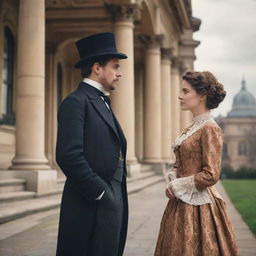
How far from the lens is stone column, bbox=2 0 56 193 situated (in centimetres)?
1279

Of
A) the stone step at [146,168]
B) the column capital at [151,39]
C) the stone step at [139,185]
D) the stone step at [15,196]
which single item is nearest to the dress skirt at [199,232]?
the stone step at [15,196]

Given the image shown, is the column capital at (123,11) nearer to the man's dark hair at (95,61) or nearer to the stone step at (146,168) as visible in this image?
the stone step at (146,168)

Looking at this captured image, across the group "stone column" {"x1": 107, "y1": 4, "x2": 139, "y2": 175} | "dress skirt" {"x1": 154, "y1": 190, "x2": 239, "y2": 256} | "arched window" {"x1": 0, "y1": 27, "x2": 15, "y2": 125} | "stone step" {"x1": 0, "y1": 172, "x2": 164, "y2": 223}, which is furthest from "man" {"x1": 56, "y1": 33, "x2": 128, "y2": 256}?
"stone column" {"x1": 107, "y1": 4, "x2": 139, "y2": 175}

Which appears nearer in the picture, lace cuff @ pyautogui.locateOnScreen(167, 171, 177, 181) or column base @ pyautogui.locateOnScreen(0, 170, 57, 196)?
lace cuff @ pyautogui.locateOnScreen(167, 171, 177, 181)

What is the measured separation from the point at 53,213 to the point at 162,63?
21.7m

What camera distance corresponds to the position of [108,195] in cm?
380

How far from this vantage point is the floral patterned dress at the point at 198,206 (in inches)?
162

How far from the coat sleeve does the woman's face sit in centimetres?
96

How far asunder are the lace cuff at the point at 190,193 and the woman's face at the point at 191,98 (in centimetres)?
61

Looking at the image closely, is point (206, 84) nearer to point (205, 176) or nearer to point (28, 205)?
point (205, 176)

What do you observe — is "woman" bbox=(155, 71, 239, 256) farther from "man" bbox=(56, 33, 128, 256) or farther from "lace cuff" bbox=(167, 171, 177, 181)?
"man" bbox=(56, 33, 128, 256)

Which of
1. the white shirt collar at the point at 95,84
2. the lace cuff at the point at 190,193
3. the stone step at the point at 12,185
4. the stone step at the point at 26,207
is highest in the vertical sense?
the white shirt collar at the point at 95,84

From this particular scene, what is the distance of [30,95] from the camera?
12.9 meters

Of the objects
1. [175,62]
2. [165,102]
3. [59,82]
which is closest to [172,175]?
[59,82]
